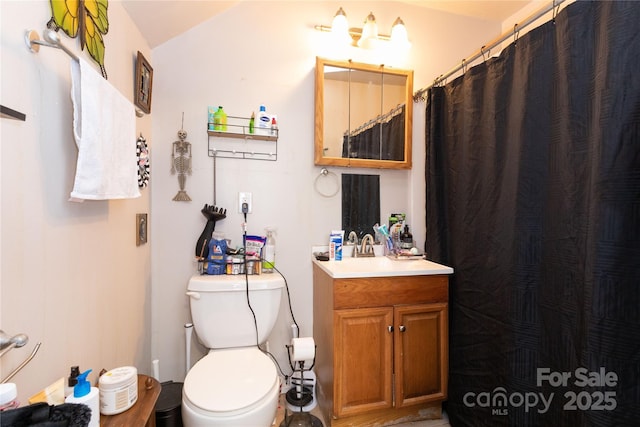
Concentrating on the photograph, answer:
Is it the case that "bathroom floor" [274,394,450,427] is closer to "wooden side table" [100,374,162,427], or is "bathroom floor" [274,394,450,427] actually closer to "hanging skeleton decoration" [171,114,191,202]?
"wooden side table" [100,374,162,427]

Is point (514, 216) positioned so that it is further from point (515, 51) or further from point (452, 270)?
point (515, 51)

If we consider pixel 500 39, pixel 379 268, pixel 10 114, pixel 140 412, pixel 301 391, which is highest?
pixel 500 39

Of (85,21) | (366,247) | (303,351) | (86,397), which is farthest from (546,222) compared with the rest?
(85,21)

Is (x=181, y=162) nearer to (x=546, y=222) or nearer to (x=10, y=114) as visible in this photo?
(x=10, y=114)

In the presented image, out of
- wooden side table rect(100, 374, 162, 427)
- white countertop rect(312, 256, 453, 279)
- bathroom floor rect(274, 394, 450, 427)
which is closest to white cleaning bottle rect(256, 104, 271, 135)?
white countertop rect(312, 256, 453, 279)

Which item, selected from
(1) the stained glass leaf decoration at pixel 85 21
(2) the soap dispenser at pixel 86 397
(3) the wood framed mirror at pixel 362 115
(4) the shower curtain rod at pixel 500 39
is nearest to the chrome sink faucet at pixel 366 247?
(3) the wood framed mirror at pixel 362 115

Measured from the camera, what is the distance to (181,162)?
1.68 m

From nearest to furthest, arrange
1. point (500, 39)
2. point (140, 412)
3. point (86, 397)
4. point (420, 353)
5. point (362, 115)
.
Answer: point (86, 397), point (140, 412), point (500, 39), point (420, 353), point (362, 115)

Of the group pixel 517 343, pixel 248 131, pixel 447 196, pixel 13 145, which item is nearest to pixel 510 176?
pixel 447 196

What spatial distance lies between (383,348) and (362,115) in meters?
1.43

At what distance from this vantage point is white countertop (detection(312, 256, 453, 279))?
1.50 meters

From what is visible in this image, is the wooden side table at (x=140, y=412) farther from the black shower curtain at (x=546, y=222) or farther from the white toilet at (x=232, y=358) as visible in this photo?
the black shower curtain at (x=546, y=222)

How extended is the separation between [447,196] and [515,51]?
78cm

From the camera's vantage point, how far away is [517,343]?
49.6 inches
